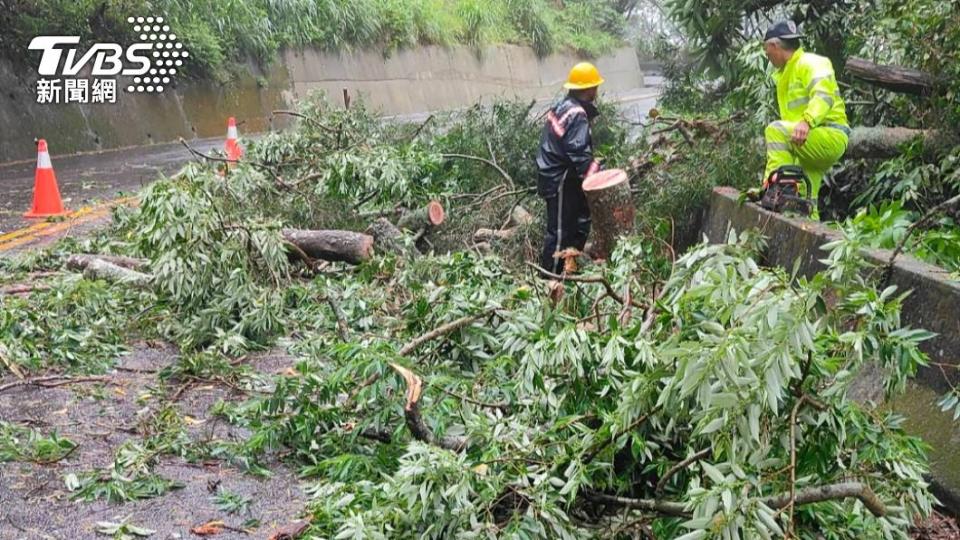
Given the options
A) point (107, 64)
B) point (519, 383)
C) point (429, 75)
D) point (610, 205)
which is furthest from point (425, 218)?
point (429, 75)

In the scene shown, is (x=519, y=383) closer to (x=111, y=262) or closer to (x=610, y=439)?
(x=610, y=439)

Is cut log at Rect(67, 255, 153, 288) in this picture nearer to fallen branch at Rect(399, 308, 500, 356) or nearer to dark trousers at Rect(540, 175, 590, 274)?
fallen branch at Rect(399, 308, 500, 356)

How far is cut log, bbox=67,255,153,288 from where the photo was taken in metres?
6.56

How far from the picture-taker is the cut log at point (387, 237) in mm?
7582

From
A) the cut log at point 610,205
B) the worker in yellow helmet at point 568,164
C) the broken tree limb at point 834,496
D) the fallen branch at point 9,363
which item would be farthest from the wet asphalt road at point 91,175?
the broken tree limb at point 834,496

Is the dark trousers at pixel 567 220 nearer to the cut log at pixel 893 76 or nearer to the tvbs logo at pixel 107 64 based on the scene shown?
the cut log at pixel 893 76

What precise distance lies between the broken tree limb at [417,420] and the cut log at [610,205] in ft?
12.7

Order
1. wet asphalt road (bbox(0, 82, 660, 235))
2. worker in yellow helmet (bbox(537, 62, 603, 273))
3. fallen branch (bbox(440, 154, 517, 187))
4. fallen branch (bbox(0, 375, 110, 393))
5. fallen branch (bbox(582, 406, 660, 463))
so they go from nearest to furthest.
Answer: fallen branch (bbox(582, 406, 660, 463)) → fallen branch (bbox(0, 375, 110, 393)) → worker in yellow helmet (bbox(537, 62, 603, 273)) → fallen branch (bbox(440, 154, 517, 187)) → wet asphalt road (bbox(0, 82, 660, 235))

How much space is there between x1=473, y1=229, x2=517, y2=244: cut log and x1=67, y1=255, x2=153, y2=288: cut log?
290 cm

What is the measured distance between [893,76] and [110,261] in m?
5.48

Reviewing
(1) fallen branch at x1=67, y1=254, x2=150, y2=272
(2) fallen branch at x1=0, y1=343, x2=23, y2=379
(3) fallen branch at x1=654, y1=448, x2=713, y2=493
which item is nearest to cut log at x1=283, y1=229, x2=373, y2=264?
(1) fallen branch at x1=67, y1=254, x2=150, y2=272

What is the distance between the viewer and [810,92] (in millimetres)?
6496

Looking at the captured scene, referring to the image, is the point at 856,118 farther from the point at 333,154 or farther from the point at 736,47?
the point at 333,154

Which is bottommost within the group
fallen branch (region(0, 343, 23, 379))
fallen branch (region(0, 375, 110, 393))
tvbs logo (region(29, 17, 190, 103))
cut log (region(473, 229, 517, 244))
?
cut log (region(473, 229, 517, 244))
